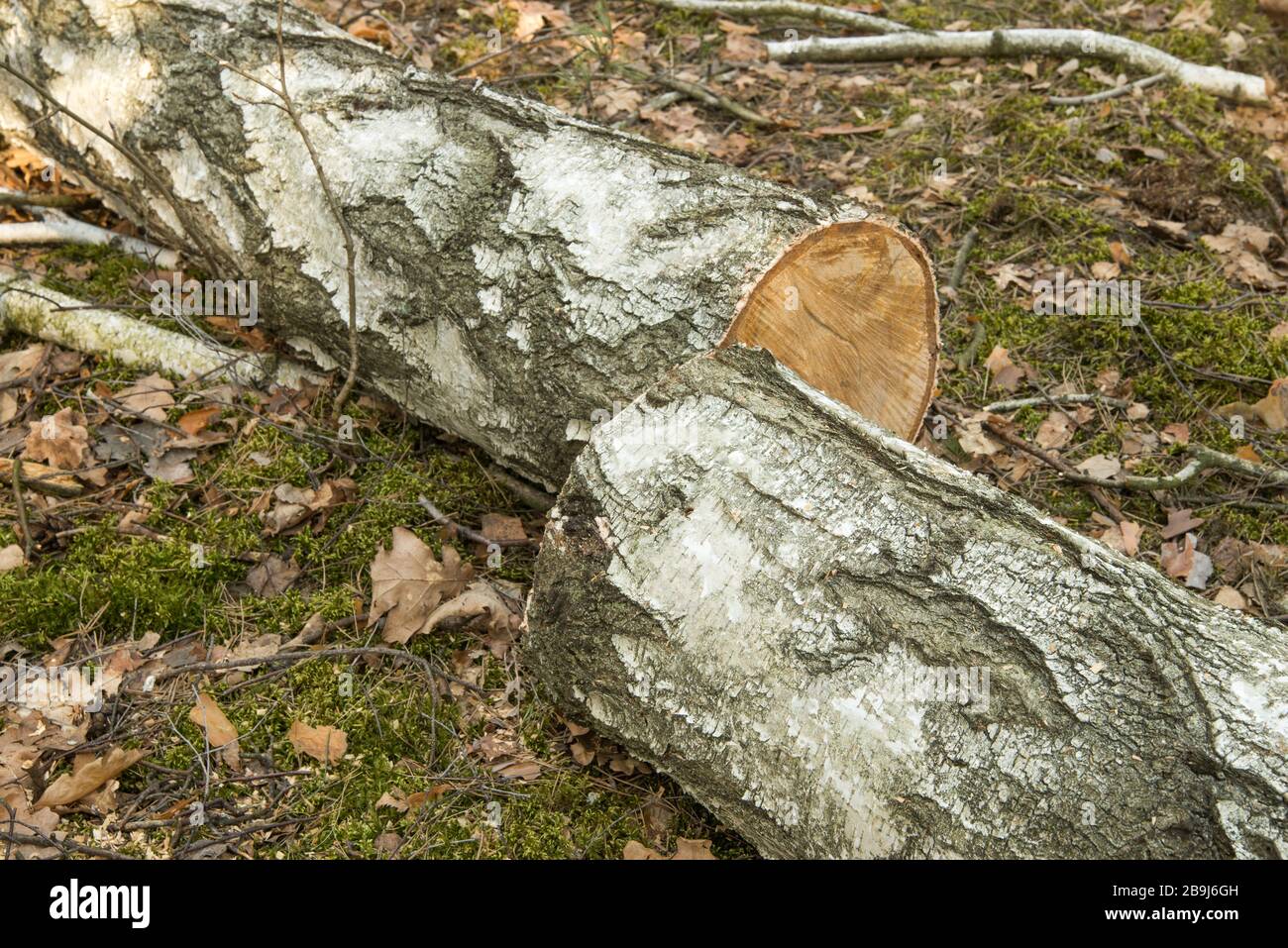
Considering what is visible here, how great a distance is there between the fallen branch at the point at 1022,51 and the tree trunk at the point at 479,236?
120 inches

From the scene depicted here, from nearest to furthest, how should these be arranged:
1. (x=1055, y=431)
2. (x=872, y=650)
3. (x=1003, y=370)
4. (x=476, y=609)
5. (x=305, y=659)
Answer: (x=872, y=650), (x=305, y=659), (x=476, y=609), (x=1055, y=431), (x=1003, y=370)

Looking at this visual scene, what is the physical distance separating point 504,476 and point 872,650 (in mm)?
1764

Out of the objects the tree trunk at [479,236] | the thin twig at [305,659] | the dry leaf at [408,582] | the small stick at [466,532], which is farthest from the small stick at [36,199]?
the thin twig at [305,659]

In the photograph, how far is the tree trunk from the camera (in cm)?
309

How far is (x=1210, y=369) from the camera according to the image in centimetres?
415

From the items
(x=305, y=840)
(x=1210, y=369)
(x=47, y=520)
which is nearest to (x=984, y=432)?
(x=1210, y=369)

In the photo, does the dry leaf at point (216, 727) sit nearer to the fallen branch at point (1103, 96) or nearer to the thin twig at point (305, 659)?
the thin twig at point (305, 659)

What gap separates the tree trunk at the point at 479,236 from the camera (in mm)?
3094

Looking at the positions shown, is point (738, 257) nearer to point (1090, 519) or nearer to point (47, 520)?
point (1090, 519)

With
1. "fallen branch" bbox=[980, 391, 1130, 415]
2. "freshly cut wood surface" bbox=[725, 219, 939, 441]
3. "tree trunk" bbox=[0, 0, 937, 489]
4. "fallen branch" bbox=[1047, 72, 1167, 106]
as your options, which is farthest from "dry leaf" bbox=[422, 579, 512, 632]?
"fallen branch" bbox=[1047, 72, 1167, 106]

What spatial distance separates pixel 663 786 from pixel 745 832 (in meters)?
0.38

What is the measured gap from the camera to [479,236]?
3.30 metres

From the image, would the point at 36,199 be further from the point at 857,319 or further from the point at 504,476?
the point at 857,319

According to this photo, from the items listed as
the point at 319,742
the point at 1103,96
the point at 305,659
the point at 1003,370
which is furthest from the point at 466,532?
the point at 1103,96
